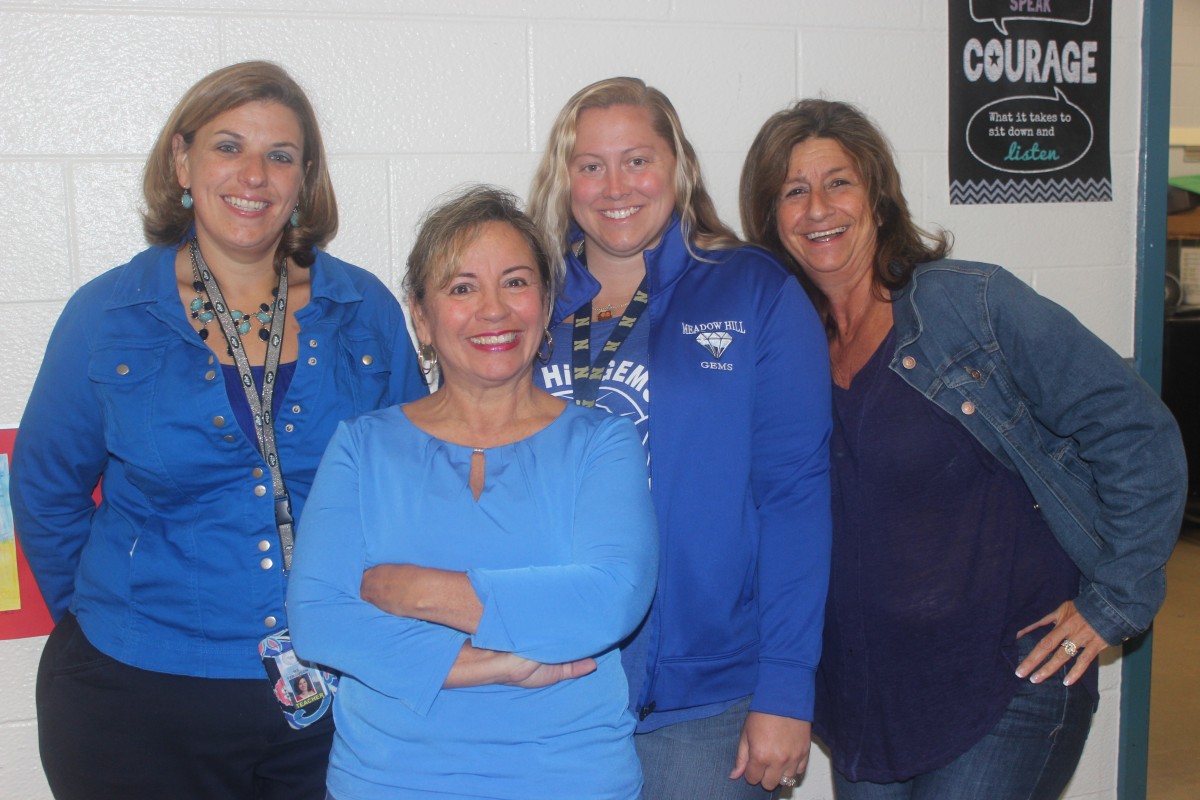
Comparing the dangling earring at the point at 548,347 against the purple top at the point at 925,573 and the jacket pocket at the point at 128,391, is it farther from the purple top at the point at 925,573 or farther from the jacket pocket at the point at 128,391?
the jacket pocket at the point at 128,391

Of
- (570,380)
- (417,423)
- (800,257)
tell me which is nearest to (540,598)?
(417,423)

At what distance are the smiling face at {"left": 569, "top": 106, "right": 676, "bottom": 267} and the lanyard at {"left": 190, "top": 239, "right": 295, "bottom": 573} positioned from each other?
635 millimetres

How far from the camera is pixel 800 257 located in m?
1.88

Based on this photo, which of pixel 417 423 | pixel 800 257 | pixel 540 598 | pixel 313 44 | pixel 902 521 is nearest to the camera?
pixel 540 598

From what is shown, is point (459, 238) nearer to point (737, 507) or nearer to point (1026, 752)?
point (737, 507)

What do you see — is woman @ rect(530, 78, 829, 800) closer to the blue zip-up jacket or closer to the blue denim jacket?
the blue zip-up jacket

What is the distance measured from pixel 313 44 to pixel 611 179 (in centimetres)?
84

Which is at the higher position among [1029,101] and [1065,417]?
[1029,101]

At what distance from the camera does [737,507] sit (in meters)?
1.64

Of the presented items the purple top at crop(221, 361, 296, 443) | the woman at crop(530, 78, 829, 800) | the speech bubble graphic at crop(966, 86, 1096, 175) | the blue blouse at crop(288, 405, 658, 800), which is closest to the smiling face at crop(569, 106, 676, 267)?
the woman at crop(530, 78, 829, 800)

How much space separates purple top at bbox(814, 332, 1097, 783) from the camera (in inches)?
66.4

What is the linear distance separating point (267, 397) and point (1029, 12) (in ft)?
7.12

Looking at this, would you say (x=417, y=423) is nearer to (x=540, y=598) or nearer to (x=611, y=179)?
(x=540, y=598)

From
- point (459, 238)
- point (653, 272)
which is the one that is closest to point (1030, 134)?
point (653, 272)
